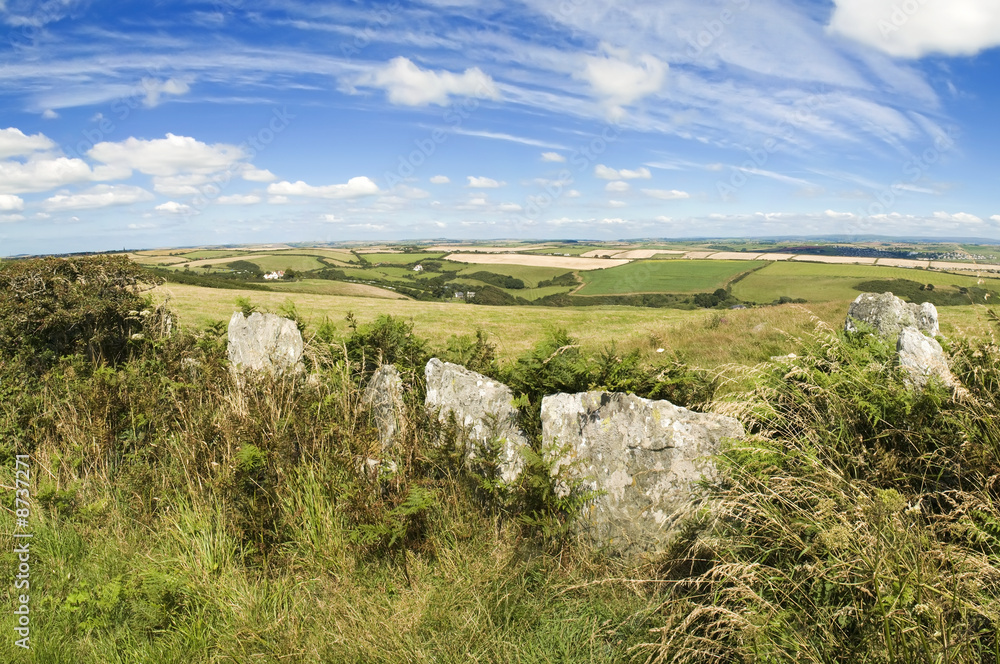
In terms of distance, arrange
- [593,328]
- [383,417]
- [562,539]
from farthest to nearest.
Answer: [593,328], [383,417], [562,539]

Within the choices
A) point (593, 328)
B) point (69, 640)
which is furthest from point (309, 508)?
point (593, 328)

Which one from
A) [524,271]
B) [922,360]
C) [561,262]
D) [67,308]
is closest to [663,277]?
[524,271]

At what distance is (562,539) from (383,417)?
2220 millimetres

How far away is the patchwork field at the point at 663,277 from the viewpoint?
62963 mm

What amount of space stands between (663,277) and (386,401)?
235ft

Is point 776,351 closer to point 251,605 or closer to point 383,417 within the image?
point 383,417

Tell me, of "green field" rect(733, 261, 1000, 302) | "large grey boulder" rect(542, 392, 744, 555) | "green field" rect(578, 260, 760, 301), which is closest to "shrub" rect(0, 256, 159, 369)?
"large grey boulder" rect(542, 392, 744, 555)

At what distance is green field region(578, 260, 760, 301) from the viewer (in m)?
63.0

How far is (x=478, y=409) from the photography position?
4.55 metres

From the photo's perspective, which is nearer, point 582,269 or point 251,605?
point 251,605

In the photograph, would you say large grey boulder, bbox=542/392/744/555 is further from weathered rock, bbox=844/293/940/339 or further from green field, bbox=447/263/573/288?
green field, bbox=447/263/573/288

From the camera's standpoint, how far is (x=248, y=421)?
4.39m

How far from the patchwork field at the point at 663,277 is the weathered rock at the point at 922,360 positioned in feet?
188

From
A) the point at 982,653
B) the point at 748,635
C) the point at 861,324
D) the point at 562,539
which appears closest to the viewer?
the point at 982,653
